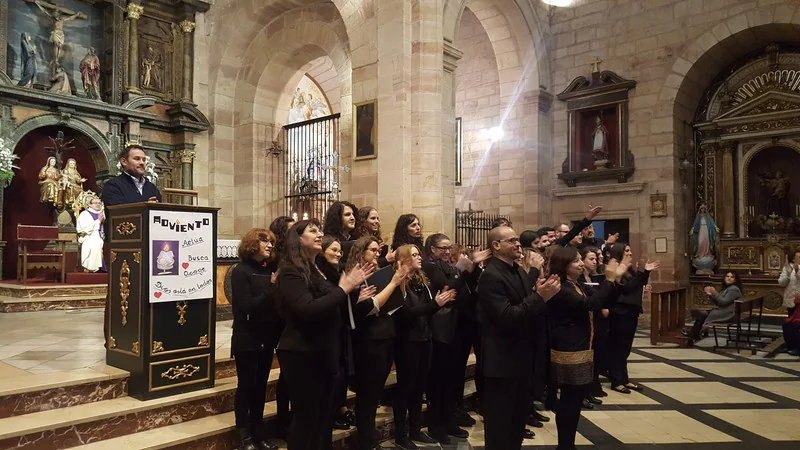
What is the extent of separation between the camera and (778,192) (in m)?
11.6

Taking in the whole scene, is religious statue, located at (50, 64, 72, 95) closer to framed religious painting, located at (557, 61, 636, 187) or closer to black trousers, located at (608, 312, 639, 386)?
black trousers, located at (608, 312, 639, 386)

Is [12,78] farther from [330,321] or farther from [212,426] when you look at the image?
[330,321]

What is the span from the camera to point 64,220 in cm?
1045

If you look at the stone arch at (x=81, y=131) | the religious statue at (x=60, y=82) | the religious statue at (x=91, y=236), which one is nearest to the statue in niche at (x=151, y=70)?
the religious statue at (x=60, y=82)

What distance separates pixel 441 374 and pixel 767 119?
10650 mm

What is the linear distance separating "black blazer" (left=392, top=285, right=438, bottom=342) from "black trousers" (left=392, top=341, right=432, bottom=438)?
0.06 metres

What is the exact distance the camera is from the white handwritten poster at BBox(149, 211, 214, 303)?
3934 millimetres

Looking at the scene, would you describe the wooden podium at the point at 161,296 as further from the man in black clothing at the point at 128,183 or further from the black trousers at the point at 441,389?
the black trousers at the point at 441,389

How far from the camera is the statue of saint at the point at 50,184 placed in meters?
10.1

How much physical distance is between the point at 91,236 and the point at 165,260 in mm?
6346

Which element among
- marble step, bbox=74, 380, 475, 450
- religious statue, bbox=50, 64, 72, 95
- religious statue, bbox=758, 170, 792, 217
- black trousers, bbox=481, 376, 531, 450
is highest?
religious statue, bbox=50, 64, 72, 95

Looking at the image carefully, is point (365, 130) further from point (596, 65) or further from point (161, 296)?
point (596, 65)

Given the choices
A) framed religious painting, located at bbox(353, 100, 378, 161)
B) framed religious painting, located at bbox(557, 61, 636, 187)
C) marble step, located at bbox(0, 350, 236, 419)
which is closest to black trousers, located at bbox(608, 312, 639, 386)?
framed religious painting, located at bbox(353, 100, 378, 161)

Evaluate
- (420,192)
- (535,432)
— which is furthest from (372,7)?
(535,432)
